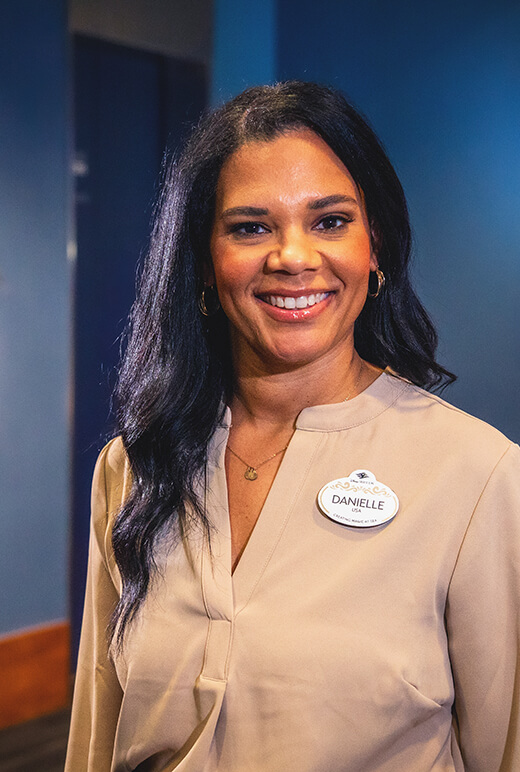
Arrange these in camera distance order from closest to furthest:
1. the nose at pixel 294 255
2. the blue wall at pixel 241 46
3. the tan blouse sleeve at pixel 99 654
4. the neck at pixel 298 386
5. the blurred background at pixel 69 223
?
the nose at pixel 294 255, the neck at pixel 298 386, the tan blouse sleeve at pixel 99 654, the blue wall at pixel 241 46, the blurred background at pixel 69 223

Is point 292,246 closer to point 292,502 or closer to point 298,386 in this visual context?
point 298,386

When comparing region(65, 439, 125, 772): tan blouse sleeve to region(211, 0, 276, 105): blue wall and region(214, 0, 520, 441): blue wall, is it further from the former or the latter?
region(211, 0, 276, 105): blue wall

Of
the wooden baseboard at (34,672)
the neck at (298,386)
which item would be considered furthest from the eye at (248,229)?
the wooden baseboard at (34,672)

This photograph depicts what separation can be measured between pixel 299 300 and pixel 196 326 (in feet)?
0.99

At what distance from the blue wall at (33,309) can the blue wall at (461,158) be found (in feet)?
4.80

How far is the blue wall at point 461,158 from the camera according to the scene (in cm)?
175

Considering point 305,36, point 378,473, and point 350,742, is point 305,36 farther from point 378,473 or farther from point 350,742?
point 350,742

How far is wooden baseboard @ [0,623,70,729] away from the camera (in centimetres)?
313

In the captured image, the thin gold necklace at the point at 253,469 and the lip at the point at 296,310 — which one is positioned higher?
the lip at the point at 296,310

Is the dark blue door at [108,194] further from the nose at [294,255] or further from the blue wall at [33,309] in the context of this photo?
the nose at [294,255]

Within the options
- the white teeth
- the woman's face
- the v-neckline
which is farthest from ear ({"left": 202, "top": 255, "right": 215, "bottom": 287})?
the v-neckline

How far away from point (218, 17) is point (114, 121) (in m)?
0.58

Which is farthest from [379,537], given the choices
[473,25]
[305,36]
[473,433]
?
[305,36]

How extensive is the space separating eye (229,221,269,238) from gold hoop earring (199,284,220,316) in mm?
191
